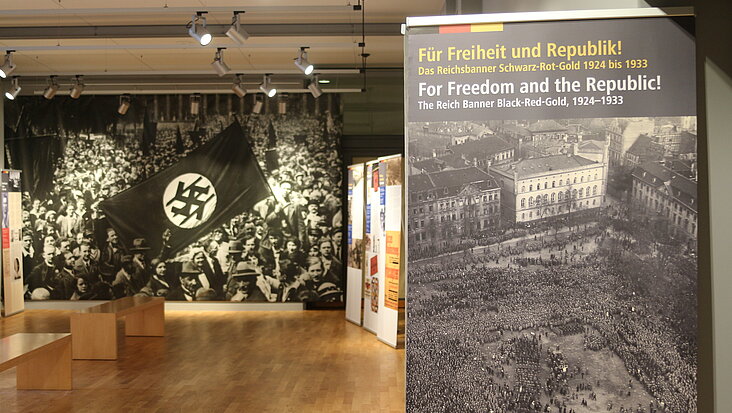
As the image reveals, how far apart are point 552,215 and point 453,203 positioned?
1.13ft

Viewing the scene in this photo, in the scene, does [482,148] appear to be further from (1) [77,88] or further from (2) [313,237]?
(2) [313,237]

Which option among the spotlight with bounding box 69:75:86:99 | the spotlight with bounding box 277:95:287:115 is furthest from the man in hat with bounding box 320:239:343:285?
the spotlight with bounding box 69:75:86:99

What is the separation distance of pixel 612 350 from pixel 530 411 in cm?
36

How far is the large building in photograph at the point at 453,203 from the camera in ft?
8.38

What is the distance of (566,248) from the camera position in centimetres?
255

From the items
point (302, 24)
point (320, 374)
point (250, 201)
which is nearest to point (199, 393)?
point (320, 374)

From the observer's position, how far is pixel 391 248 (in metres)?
9.34

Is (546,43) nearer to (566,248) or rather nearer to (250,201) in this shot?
(566,248)

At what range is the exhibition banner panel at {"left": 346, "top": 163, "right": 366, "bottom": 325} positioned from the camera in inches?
427

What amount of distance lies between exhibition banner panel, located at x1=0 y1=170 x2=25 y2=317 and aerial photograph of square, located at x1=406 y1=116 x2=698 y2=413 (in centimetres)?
1081

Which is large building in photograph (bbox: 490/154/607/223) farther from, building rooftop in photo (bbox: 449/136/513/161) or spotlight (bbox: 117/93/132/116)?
spotlight (bbox: 117/93/132/116)

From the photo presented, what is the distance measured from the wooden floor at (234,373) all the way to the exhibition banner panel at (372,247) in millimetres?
315

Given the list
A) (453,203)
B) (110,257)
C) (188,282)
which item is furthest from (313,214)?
(453,203)

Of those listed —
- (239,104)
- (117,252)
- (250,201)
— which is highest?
(239,104)
